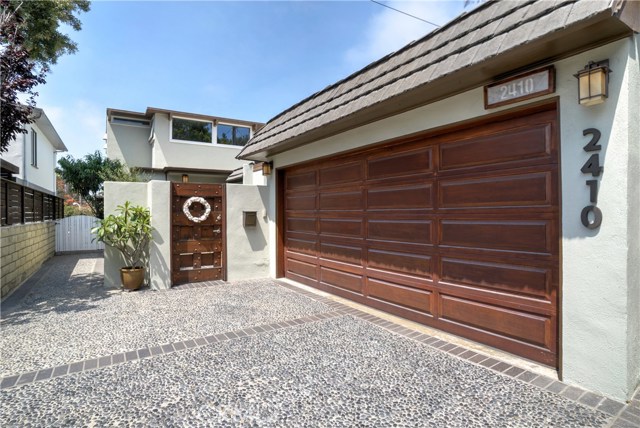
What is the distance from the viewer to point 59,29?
8469 millimetres

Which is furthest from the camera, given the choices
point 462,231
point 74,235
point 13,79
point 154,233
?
→ point 74,235

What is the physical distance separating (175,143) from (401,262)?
556 inches

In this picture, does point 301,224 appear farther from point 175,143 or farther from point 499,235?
point 175,143

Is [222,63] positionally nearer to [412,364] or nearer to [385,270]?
[385,270]

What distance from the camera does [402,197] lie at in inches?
179

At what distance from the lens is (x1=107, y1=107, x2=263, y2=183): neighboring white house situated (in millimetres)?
15391

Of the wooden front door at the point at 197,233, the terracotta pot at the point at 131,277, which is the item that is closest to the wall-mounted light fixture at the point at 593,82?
the wooden front door at the point at 197,233

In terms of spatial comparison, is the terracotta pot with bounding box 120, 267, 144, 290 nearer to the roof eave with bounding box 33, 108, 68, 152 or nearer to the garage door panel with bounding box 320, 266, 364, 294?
the garage door panel with bounding box 320, 266, 364, 294

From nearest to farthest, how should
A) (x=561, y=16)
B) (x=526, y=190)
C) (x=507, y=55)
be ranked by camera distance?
1. (x=561, y=16)
2. (x=507, y=55)
3. (x=526, y=190)

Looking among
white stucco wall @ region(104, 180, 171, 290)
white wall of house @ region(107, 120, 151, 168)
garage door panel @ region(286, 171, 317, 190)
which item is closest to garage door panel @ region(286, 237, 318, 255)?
garage door panel @ region(286, 171, 317, 190)

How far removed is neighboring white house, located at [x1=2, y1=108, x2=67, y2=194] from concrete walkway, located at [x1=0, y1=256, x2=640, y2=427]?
9.73 metres

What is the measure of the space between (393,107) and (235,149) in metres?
13.8

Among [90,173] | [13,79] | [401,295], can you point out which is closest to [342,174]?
[401,295]

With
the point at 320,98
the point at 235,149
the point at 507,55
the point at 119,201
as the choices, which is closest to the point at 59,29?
the point at 119,201
